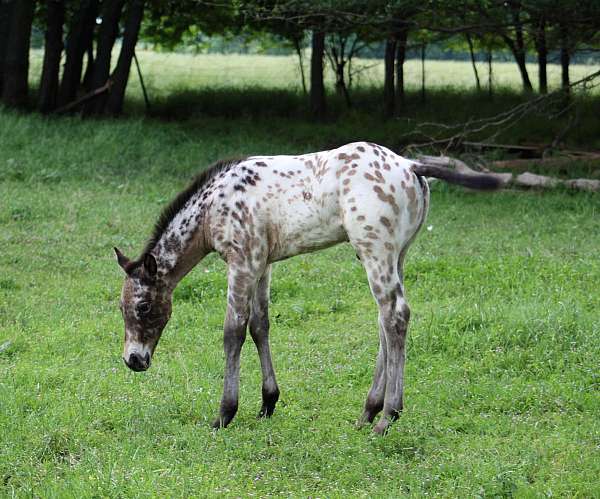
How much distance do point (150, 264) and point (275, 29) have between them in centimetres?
1537

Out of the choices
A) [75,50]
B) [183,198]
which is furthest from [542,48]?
[183,198]

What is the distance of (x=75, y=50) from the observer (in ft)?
63.3

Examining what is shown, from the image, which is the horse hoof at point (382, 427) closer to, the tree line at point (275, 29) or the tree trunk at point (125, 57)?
the tree line at point (275, 29)

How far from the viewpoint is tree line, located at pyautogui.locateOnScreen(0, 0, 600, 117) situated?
1359 cm

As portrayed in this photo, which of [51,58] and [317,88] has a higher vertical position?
[51,58]

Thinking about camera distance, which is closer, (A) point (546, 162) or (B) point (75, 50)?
(A) point (546, 162)

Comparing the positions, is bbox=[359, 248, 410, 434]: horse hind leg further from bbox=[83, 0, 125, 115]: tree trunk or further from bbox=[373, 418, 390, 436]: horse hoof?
bbox=[83, 0, 125, 115]: tree trunk

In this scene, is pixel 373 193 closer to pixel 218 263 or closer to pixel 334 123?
pixel 218 263

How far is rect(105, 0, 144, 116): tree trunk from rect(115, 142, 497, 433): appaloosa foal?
41.5 ft

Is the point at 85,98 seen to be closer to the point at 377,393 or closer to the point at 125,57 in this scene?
the point at 125,57

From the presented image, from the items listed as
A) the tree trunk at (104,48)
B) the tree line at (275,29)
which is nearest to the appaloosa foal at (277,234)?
the tree line at (275,29)

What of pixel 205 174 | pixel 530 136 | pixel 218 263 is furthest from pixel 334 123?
pixel 205 174

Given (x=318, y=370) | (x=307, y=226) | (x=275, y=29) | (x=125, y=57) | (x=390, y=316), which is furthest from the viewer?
(x=275, y=29)

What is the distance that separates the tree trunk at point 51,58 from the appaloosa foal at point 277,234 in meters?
13.2
